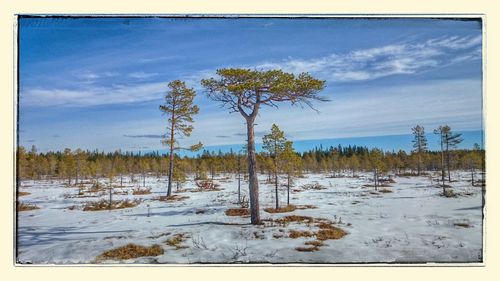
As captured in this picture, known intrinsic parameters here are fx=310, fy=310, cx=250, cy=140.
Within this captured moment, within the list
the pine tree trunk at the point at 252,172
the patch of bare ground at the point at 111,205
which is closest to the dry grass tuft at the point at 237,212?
the pine tree trunk at the point at 252,172

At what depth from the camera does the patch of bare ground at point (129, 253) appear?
30.5 feet

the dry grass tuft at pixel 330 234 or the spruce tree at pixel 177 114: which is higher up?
the spruce tree at pixel 177 114

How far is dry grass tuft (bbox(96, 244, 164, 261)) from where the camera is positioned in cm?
929

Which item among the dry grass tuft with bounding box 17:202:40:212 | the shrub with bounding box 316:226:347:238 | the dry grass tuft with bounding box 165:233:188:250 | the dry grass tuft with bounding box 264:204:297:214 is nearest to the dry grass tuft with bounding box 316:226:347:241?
the shrub with bounding box 316:226:347:238

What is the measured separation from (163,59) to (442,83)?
975 cm

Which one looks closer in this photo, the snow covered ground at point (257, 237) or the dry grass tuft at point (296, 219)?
the snow covered ground at point (257, 237)

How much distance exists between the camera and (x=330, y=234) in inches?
411

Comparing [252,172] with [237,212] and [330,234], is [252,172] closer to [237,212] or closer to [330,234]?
[237,212]

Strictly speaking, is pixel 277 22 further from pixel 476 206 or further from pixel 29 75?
pixel 476 206

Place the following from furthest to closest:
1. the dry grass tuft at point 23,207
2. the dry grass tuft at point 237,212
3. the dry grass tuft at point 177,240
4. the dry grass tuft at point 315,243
A: the dry grass tuft at point 237,212 → the dry grass tuft at point 23,207 → the dry grass tuft at point 177,240 → the dry grass tuft at point 315,243

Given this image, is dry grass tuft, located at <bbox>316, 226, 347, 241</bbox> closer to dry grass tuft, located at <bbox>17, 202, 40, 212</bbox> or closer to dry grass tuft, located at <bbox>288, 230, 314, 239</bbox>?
dry grass tuft, located at <bbox>288, 230, 314, 239</bbox>

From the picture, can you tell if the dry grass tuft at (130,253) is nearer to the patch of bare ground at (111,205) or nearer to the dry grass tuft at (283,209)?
the dry grass tuft at (283,209)

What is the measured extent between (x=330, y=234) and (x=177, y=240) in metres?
5.07

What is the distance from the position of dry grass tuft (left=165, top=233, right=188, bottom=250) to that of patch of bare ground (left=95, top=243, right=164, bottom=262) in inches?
15.0
